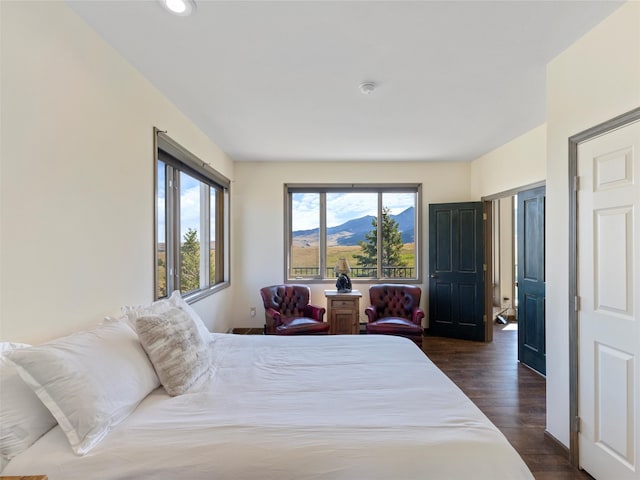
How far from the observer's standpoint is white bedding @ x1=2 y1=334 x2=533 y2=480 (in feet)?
3.54

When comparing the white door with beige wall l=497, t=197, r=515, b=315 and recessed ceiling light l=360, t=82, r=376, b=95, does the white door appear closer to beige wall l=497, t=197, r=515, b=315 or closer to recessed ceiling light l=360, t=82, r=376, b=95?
recessed ceiling light l=360, t=82, r=376, b=95

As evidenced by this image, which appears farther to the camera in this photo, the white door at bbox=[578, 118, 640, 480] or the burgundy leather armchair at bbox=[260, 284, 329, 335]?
the burgundy leather armchair at bbox=[260, 284, 329, 335]

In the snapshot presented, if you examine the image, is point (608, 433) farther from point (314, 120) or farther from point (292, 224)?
point (292, 224)

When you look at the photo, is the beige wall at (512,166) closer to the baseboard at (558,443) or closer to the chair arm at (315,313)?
the baseboard at (558,443)

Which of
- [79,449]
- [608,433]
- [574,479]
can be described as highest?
[79,449]

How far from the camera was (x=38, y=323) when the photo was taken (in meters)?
1.51

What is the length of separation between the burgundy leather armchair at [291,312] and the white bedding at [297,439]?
231 centimetres

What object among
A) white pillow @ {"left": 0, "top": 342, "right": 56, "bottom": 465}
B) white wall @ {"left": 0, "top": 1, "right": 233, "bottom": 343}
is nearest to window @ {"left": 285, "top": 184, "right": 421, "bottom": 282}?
white wall @ {"left": 0, "top": 1, "right": 233, "bottom": 343}

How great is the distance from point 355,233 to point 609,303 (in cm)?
358

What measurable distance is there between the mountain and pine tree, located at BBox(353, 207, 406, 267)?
69mm

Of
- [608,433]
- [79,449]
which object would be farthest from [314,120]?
[608,433]

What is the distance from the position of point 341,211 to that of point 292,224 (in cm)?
84

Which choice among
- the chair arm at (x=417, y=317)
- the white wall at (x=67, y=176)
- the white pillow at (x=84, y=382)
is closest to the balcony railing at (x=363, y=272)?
the chair arm at (x=417, y=317)

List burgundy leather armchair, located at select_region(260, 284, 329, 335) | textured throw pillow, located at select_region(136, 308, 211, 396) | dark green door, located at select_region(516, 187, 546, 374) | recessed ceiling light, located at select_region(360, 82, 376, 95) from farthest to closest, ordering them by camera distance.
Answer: burgundy leather armchair, located at select_region(260, 284, 329, 335) < dark green door, located at select_region(516, 187, 546, 374) < recessed ceiling light, located at select_region(360, 82, 376, 95) < textured throw pillow, located at select_region(136, 308, 211, 396)
